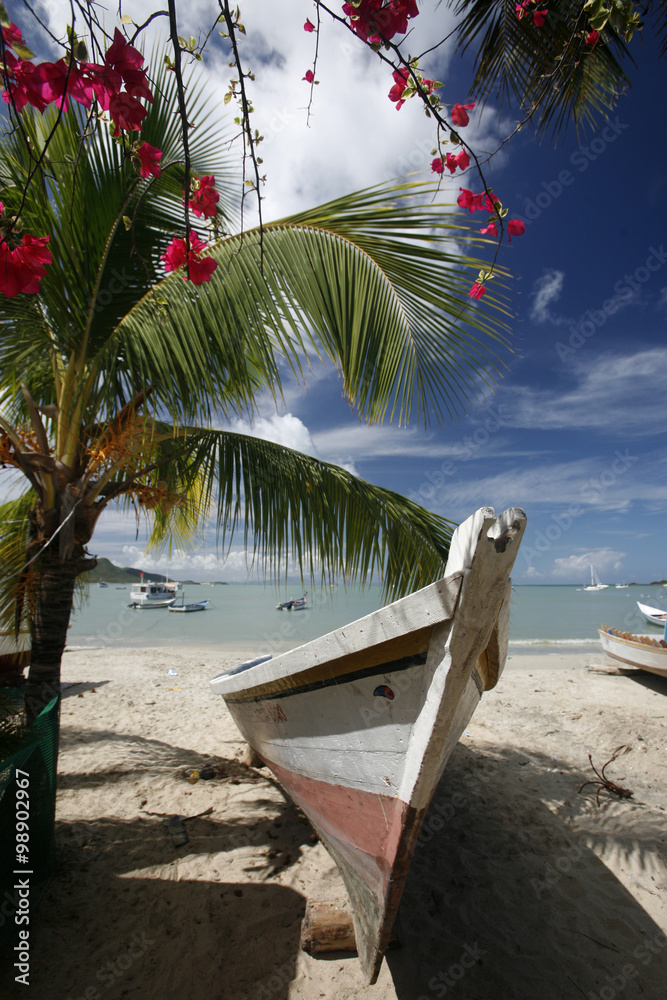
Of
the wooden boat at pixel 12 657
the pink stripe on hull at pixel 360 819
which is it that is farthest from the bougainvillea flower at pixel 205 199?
the wooden boat at pixel 12 657

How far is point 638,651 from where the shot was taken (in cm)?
842

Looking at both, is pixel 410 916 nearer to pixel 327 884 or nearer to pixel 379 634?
pixel 327 884

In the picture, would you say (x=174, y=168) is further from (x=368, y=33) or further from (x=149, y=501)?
(x=368, y=33)

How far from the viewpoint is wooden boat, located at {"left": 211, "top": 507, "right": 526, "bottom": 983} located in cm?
159

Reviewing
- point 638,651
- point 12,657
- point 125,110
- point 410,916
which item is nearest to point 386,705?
point 410,916

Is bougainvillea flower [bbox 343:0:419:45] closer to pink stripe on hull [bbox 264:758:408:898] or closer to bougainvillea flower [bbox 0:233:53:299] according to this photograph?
bougainvillea flower [bbox 0:233:53:299]

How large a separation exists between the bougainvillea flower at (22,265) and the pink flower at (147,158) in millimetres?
407

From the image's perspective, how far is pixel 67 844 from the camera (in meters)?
3.28

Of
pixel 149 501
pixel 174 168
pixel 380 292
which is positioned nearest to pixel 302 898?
pixel 149 501

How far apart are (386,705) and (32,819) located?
7.38 feet

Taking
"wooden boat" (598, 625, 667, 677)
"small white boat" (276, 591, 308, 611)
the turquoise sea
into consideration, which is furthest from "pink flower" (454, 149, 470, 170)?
"small white boat" (276, 591, 308, 611)

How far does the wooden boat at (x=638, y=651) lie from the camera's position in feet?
26.1

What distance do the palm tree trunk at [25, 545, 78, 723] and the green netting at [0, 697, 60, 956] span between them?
1.55 ft

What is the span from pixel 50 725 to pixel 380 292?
347 cm
